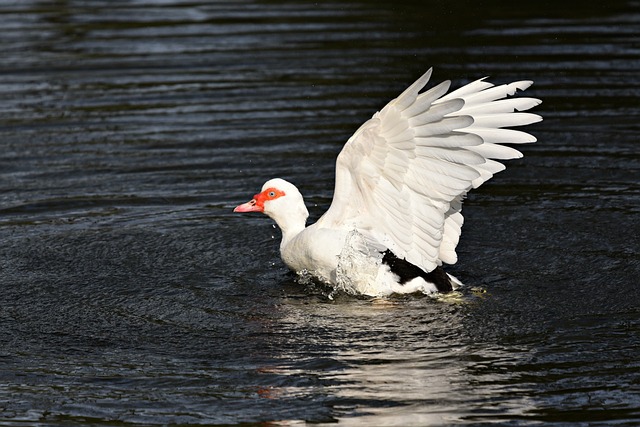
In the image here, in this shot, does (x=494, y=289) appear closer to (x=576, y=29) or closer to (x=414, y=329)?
(x=414, y=329)

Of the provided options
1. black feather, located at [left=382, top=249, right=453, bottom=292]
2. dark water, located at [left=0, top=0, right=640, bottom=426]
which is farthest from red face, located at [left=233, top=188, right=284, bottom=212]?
black feather, located at [left=382, top=249, right=453, bottom=292]

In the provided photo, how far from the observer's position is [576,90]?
14.8m

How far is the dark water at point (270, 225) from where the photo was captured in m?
7.08

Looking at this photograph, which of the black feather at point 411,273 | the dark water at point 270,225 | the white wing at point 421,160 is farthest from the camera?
the black feather at point 411,273

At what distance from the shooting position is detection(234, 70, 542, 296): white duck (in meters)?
8.15

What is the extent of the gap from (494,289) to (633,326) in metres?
1.31

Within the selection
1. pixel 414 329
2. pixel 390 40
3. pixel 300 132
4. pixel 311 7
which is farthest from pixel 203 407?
pixel 311 7

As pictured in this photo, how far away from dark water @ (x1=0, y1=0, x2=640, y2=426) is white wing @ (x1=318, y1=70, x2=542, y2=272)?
57 centimetres

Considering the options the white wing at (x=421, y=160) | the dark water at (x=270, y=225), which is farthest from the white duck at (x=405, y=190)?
the dark water at (x=270, y=225)

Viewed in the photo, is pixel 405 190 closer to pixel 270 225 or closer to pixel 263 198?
pixel 263 198

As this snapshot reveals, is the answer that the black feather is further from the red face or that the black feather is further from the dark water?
the red face

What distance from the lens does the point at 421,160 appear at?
331 inches

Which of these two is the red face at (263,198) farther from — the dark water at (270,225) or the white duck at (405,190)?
the dark water at (270,225)

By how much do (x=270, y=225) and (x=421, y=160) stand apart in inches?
118
